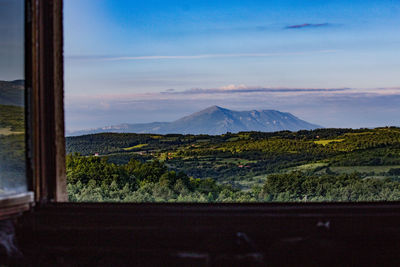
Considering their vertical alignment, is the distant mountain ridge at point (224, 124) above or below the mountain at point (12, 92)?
below

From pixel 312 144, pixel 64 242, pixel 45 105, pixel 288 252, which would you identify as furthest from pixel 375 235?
pixel 312 144

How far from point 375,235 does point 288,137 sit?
3.86 metres

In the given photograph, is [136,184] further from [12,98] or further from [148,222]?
[148,222]

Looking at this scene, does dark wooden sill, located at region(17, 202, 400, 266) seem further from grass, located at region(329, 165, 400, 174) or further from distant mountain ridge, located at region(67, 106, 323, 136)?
distant mountain ridge, located at region(67, 106, 323, 136)

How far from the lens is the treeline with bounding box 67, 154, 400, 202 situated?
5055mm

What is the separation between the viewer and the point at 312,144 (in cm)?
628

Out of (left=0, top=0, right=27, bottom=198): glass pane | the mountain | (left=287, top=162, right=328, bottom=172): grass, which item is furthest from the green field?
the mountain

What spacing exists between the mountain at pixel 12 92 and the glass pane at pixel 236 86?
8.23 ft

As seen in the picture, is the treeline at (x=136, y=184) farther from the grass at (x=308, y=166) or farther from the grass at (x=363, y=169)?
the grass at (x=363, y=169)

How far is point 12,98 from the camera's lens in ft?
9.96

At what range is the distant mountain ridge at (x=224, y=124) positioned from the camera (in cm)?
633

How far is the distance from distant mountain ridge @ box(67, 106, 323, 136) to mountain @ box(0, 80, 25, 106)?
3230 mm

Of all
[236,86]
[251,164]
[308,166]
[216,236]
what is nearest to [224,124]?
[236,86]

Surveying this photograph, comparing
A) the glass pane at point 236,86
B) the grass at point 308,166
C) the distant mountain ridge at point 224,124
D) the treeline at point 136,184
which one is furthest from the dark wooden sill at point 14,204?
the grass at point 308,166
